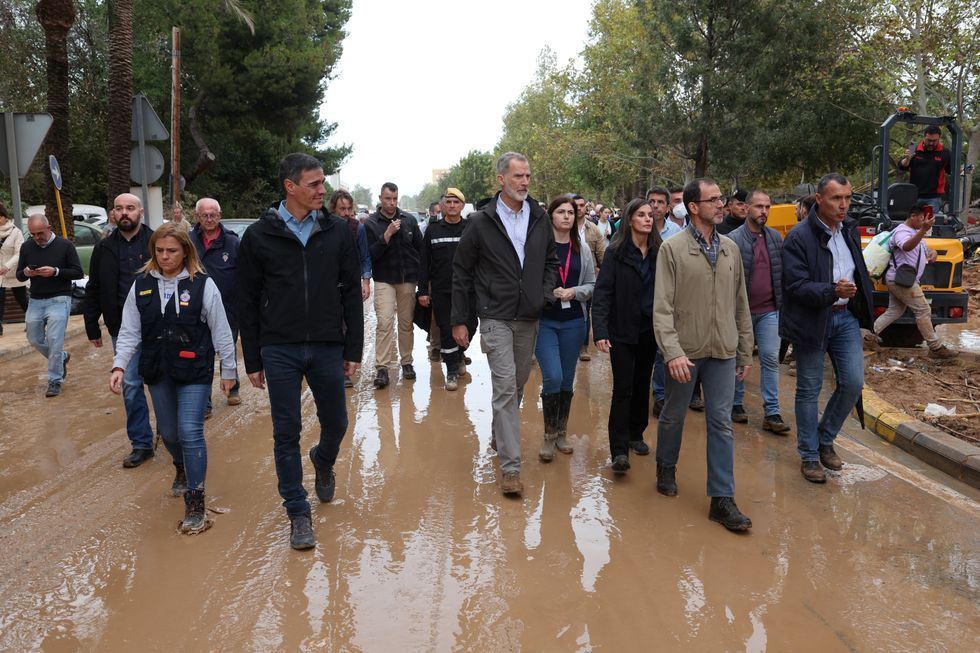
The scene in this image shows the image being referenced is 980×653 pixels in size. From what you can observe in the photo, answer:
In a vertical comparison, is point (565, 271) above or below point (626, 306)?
above

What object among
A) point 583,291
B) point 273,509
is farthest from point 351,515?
point 583,291

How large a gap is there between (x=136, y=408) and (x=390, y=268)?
10.7ft

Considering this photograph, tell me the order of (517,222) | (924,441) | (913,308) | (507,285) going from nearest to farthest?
(507,285), (517,222), (924,441), (913,308)

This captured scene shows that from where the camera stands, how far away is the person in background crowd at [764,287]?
20.6 ft

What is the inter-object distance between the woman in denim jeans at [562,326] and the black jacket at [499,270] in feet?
0.95

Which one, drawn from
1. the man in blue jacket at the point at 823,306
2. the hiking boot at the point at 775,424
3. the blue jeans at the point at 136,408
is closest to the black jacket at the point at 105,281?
the blue jeans at the point at 136,408

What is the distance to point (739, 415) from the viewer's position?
263 inches

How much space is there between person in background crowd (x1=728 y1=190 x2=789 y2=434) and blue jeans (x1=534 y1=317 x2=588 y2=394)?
1.58 metres

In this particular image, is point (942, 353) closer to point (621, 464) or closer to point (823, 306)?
point (823, 306)

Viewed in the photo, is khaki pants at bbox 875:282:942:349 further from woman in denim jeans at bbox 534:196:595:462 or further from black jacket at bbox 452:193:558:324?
black jacket at bbox 452:193:558:324

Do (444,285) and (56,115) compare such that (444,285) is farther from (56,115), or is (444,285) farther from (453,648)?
(56,115)

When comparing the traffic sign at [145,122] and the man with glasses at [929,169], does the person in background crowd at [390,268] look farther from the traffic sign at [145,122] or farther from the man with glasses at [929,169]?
the man with glasses at [929,169]

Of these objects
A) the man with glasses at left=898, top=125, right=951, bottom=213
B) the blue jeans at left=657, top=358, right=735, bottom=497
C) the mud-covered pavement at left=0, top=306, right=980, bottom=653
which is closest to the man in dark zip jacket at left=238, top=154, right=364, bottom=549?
the mud-covered pavement at left=0, top=306, right=980, bottom=653

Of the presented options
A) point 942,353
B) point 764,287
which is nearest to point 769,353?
point 764,287
